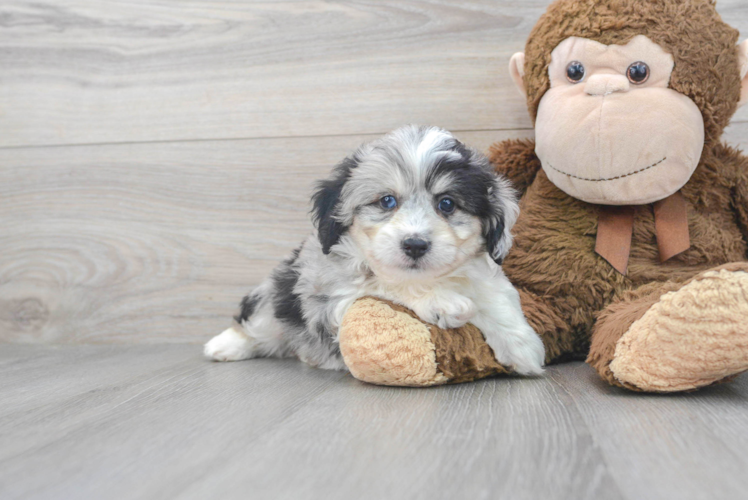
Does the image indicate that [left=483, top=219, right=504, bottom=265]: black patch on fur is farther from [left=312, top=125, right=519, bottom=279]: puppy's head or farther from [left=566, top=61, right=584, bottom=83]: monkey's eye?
[left=566, top=61, right=584, bottom=83]: monkey's eye

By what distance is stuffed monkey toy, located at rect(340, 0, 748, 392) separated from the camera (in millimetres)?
1242

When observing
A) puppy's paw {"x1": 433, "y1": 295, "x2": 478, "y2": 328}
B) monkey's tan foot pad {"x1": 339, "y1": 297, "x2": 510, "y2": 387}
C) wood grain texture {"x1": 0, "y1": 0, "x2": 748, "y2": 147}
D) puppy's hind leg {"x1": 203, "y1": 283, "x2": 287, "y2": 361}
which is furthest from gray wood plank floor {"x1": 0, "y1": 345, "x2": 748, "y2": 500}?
wood grain texture {"x1": 0, "y1": 0, "x2": 748, "y2": 147}

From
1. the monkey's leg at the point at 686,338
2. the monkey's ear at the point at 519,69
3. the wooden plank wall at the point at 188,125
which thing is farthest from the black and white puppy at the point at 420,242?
the wooden plank wall at the point at 188,125

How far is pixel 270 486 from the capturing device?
0.85 metres

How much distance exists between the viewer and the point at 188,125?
2.23 meters

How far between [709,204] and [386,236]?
37.7 inches

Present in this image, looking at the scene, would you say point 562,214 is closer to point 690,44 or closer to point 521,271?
point 521,271

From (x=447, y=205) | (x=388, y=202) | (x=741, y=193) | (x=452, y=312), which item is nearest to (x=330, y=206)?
(x=388, y=202)

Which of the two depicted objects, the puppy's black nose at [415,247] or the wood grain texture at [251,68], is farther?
the wood grain texture at [251,68]

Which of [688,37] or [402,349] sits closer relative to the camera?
[402,349]

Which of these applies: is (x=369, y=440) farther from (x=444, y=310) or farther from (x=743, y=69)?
(x=743, y=69)

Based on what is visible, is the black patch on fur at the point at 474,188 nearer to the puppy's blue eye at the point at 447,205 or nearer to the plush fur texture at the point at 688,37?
the puppy's blue eye at the point at 447,205

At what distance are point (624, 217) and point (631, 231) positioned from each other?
1.7 inches

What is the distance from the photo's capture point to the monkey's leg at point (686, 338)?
3.76 ft
